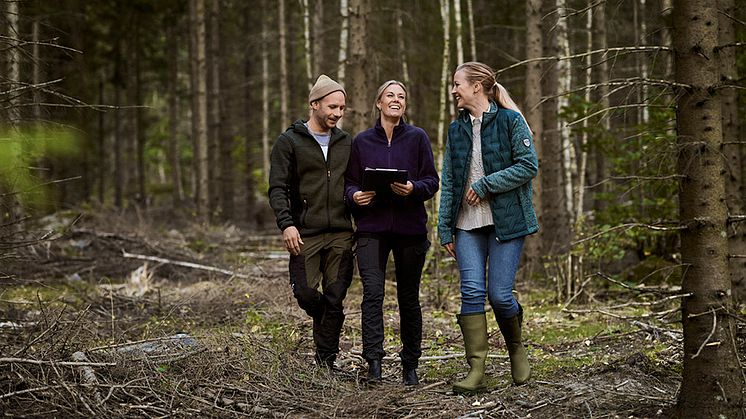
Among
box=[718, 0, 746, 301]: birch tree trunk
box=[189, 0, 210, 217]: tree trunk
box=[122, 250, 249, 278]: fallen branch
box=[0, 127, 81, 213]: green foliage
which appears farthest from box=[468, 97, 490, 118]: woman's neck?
box=[189, 0, 210, 217]: tree trunk

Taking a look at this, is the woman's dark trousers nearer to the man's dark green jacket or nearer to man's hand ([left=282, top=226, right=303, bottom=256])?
the man's dark green jacket

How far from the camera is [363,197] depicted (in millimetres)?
5281

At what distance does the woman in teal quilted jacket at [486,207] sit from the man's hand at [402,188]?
25cm

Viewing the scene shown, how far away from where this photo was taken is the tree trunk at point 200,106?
66.6 ft

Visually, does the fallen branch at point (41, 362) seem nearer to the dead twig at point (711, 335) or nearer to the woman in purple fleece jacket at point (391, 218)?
the woman in purple fleece jacket at point (391, 218)

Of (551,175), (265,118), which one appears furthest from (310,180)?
(265,118)

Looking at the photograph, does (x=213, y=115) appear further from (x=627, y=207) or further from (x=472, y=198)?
(x=472, y=198)

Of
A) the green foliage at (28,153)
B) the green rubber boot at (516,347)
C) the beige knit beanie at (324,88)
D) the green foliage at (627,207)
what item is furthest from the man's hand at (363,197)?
the green foliage at (627,207)

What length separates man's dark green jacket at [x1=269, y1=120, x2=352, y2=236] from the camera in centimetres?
555

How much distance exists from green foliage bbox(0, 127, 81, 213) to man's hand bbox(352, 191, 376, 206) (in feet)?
6.17

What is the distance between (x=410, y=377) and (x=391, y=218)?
3.73ft

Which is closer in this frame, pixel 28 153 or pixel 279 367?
pixel 279 367

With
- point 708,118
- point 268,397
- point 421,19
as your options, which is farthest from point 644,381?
point 421,19

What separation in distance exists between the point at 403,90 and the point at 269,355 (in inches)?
84.0
